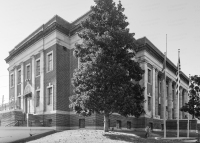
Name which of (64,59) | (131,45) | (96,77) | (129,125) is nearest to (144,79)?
(129,125)

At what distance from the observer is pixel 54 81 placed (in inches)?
1137

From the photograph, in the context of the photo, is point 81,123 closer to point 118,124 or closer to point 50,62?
point 118,124

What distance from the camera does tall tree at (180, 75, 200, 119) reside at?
3391cm

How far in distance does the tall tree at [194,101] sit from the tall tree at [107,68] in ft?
54.2

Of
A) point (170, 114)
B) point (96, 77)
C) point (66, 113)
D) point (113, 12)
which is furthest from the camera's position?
point (170, 114)

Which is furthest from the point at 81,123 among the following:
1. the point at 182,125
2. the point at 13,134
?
the point at 182,125

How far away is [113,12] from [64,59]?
12.3m

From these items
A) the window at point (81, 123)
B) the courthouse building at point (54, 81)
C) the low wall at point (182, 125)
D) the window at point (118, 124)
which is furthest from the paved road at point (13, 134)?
the low wall at point (182, 125)

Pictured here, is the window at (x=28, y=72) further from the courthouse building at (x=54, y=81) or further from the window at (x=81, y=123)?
the window at (x=81, y=123)

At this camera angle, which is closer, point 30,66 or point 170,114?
point 30,66

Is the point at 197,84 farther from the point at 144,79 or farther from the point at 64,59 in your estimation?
the point at 64,59

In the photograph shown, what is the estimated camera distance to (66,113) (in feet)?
95.2

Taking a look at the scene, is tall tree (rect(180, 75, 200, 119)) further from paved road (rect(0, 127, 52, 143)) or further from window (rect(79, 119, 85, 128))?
paved road (rect(0, 127, 52, 143))

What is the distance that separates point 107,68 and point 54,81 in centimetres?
1218
